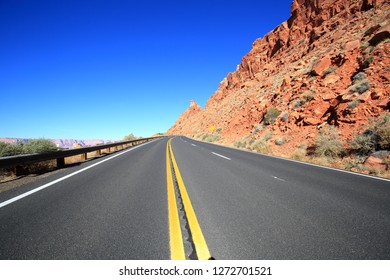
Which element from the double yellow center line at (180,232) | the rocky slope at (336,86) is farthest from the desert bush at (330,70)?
the double yellow center line at (180,232)

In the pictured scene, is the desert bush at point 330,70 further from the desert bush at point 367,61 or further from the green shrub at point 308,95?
the desert bush at point 367,61

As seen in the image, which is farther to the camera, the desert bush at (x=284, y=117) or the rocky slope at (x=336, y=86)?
the desert bush at (x=284, y=117)

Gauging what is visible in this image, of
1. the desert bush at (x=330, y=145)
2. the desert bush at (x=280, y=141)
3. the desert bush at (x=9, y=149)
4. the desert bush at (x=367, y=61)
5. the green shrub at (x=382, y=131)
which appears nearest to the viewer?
the desert bush at (x=9, y=149)

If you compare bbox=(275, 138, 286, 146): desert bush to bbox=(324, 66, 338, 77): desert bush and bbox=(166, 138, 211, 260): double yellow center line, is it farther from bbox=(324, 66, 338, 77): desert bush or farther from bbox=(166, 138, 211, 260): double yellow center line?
bbox=(166, 138, 211, 260): double yellow center line

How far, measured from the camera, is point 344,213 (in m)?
3.79

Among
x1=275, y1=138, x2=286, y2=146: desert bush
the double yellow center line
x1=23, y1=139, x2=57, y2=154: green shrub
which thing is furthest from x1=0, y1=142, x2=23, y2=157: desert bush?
x1=275, y1=138, x2=286, y2=146: desert bush

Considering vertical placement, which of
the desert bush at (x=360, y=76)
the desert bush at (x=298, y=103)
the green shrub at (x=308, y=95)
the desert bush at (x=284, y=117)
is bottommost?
the desert bush at (x=284, y=117)

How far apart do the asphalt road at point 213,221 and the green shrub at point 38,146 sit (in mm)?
6030

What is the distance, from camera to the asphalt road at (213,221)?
101 inches

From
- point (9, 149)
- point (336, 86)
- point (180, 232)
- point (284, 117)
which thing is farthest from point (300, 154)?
point (9, 149)

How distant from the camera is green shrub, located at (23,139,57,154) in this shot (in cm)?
1076
